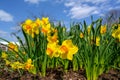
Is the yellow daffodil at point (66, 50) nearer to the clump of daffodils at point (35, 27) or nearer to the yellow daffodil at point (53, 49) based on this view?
the yellow daffodil at point (53, 49)

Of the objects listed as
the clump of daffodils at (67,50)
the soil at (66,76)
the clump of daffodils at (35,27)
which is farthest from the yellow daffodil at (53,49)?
the clump of daffodils at (35,27)

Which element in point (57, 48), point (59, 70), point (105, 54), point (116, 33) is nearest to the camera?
point (57, 48)

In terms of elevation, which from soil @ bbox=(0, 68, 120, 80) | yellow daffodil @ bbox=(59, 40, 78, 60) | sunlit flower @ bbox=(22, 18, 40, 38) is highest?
sunlit flower @ bbox=(22, 18, 40, 38)

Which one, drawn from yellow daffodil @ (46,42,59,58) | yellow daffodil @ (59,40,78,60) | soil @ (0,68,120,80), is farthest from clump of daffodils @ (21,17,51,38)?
yellow daffodil @ (59,40,78,60)

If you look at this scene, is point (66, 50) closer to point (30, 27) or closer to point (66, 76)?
point (66, 76)

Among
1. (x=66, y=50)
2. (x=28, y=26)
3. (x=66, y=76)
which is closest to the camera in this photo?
(x=66, y=50)

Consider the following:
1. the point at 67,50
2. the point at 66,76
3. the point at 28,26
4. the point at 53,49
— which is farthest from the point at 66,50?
the point at 28,26

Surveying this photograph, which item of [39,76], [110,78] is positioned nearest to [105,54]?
[110,78]

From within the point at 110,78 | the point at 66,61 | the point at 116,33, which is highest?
the point at 116,33

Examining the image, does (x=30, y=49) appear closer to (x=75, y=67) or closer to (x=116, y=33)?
(x=75, y=67)

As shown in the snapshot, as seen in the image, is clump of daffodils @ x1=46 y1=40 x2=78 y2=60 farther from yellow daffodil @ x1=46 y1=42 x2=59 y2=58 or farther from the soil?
the soil

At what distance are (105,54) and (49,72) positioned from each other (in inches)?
33.0

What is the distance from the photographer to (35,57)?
3.74 meters

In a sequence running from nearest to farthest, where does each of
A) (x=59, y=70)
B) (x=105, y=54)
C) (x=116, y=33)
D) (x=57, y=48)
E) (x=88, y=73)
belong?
1. (x=57, y=48)
2. (x=116, y=33)
3. (x=88, y=73)
4. (x=105, y=54)
5. (x=59, y=70)
